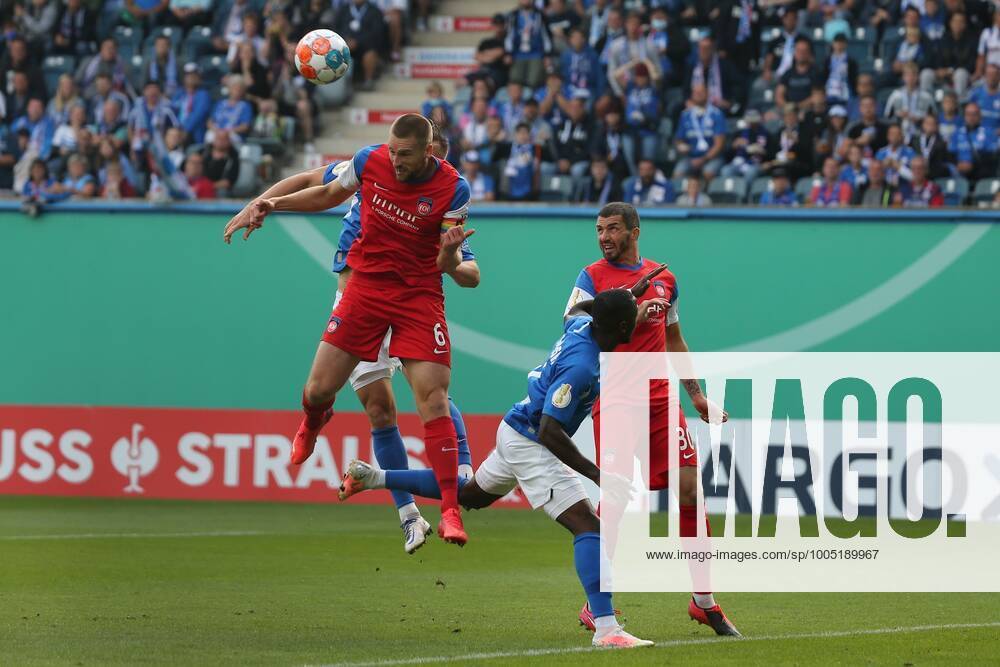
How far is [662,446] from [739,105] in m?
11.8

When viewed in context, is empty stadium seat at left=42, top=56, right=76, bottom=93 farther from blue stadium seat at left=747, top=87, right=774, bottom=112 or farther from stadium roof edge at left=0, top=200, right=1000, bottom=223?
blue stadium seat at left=747, top=87, right=774, bottom=112

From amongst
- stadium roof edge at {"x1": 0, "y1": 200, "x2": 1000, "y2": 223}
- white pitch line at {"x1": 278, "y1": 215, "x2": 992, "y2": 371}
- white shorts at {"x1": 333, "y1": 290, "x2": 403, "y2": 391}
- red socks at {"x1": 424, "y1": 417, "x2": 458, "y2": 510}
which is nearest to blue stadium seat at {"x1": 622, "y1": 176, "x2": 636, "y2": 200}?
stadium roof edge at {"x1": 0, "y1": 200, "x2": 1000, "y2": 223}

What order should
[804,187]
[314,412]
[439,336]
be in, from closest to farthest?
1. [439,336]
2. [314,412]
3. [804,187]

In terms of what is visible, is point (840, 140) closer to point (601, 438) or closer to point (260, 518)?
point (260, 518)

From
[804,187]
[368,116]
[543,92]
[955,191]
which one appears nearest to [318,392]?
[804,187]

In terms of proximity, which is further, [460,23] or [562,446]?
[460,23]

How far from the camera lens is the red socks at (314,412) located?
10.3 m

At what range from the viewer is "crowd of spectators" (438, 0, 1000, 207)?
18.9 metres

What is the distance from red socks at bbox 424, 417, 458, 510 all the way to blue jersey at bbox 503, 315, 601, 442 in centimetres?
114

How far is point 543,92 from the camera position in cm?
2145

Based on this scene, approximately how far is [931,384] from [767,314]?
204 centimetres

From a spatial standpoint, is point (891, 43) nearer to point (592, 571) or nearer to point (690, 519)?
point (690, 519)

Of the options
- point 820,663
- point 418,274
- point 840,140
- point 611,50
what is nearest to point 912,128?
point 840,140

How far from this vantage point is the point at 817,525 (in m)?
16.3
